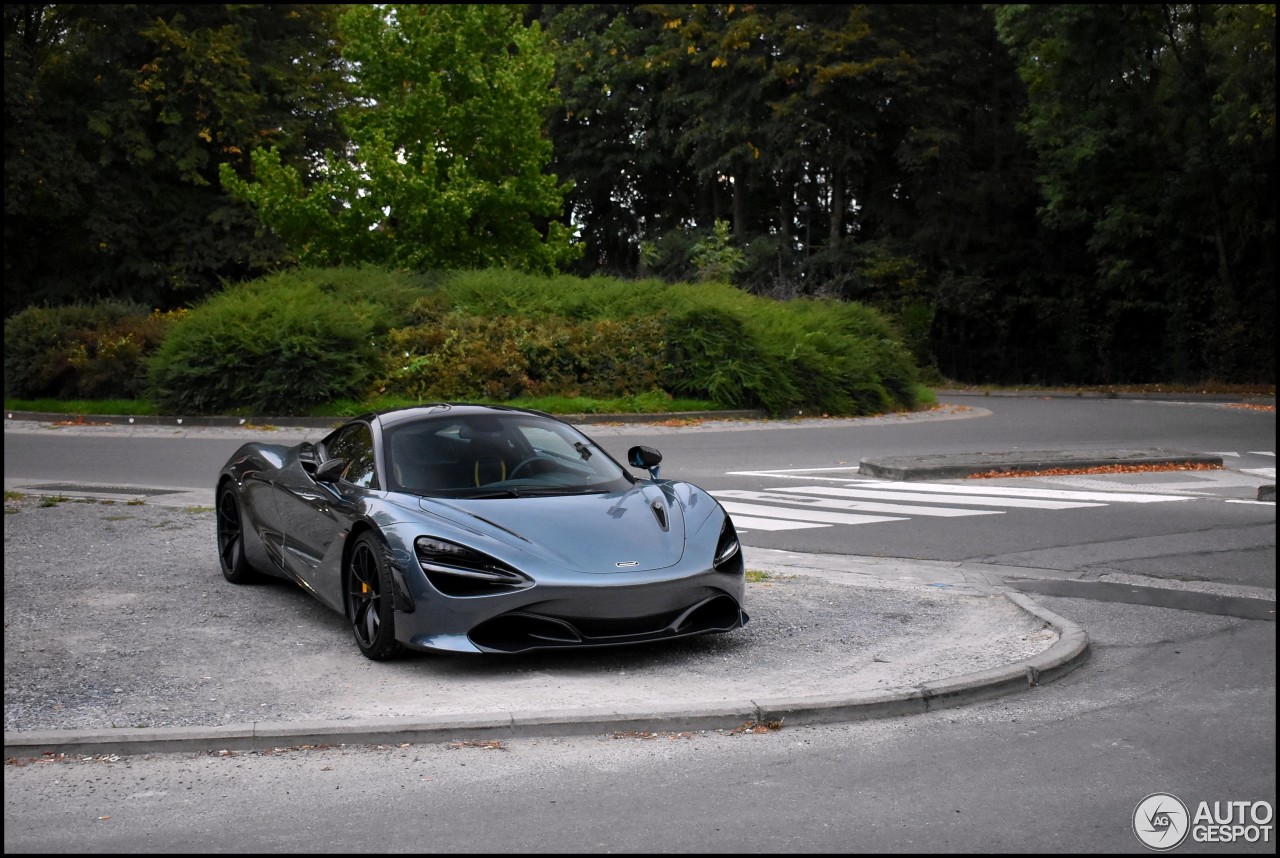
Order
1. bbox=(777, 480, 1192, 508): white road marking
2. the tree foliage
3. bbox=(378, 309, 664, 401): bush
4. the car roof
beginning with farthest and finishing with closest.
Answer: the tree foliage
bbox=(378, 309, 664, 401): bush
bbox=(777, 480, 1192, 508): white road marking
the car roof

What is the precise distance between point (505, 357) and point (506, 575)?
67.0 feet

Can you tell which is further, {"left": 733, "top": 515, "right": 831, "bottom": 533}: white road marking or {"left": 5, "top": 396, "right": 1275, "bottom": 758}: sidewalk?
{"left": 733, "top": 515, "right": 831, "bottom": 533}: white road marking

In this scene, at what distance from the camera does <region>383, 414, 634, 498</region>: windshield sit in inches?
302

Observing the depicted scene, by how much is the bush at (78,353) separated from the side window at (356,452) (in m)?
19.6

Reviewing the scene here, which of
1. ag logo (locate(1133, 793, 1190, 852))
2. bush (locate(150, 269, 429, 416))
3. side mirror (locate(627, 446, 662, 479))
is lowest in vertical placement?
ag logo (locate(1133, 793, 1190, 852))

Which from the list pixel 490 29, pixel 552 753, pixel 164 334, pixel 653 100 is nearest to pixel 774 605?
pixel 552 753

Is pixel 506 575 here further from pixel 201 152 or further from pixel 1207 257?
pixel 1207 257

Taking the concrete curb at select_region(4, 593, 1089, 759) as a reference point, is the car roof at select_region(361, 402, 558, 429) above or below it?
above

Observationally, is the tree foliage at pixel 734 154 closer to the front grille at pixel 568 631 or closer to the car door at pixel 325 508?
the car door at pixel 325 508

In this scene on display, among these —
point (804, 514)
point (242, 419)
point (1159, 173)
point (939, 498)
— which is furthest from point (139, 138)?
point (804, 514)

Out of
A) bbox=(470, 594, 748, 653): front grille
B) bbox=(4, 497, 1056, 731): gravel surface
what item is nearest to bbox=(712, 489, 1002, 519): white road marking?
bbox=(4, 497, 1056, 731): gravel surface

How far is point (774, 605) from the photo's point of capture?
8.41 m

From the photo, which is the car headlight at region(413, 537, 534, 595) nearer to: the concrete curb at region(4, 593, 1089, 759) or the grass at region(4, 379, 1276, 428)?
the concrete curb at region(4, 593, 1089, 759)

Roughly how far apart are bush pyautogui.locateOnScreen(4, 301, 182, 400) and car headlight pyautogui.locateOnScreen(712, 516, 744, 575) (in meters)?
21.8
